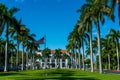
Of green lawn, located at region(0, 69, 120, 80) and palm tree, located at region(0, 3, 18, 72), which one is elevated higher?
palm tree, located at region(0, 3, 18, 72)

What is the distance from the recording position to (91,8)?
57781mm

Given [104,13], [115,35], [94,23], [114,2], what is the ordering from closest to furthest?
[114,2] → [104,13] → [94,23] → [115,35]

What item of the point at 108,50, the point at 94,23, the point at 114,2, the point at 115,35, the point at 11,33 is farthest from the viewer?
the point at 108,50

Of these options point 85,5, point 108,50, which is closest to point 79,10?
point 85,5

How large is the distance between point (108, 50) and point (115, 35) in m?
19.9

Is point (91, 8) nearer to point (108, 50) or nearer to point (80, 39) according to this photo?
point (80, 39)

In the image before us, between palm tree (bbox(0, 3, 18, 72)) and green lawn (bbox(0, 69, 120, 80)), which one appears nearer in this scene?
green lawn (bbox(0, 69, 120, 80))

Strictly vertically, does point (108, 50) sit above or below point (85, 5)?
below

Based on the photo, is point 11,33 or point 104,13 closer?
point 104,13

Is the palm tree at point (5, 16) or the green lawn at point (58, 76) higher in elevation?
the palm tree at point (5, 16)

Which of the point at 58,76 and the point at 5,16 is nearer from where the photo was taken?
the point at 58,76

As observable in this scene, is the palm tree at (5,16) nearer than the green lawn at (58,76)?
Result: No

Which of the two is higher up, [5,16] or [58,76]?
[5,16]

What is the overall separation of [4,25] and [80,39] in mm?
34958
